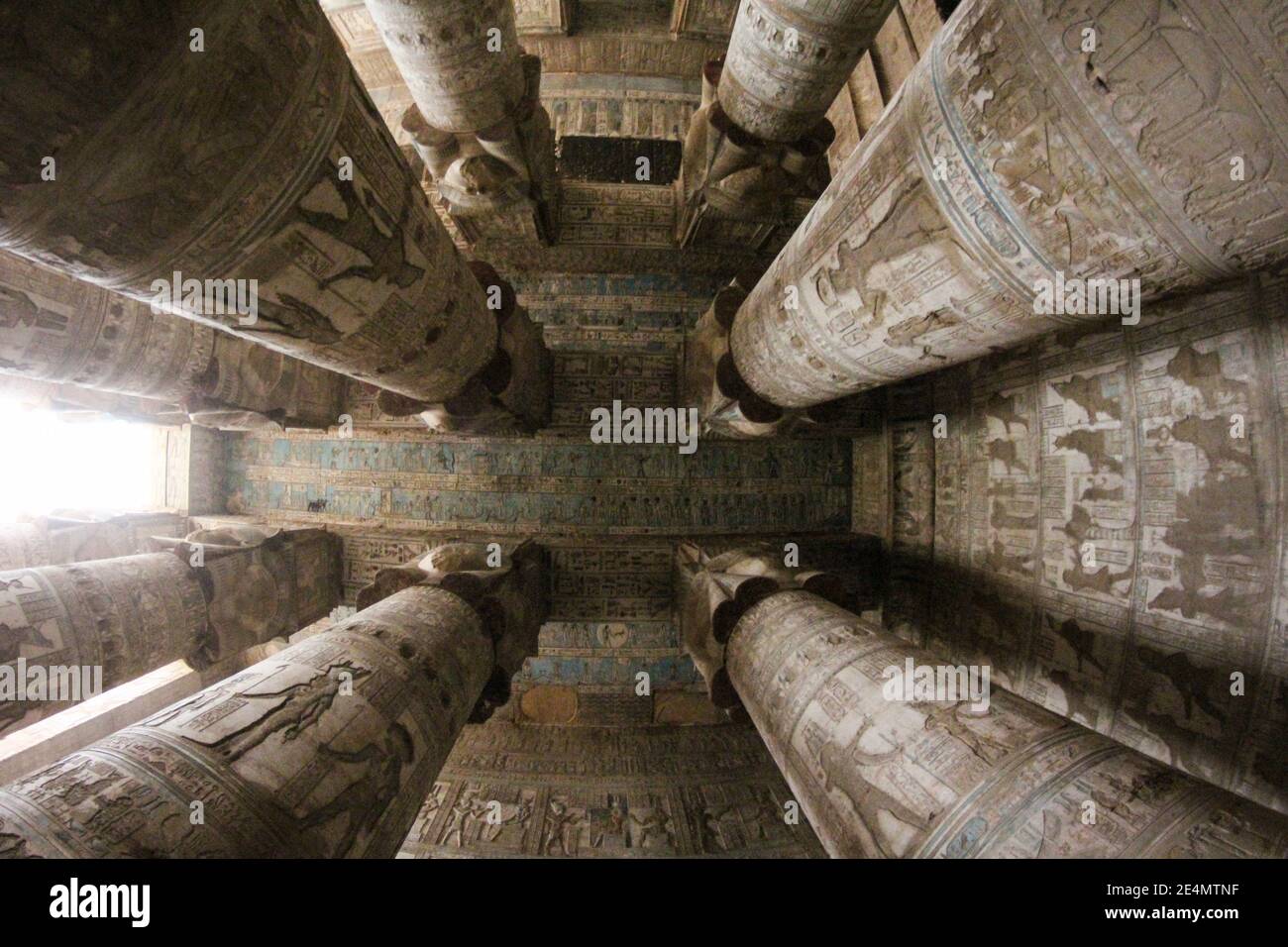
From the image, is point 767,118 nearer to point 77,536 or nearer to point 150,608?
point 150,608

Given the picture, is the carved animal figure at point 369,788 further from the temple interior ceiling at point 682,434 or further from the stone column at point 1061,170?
the stone column at point 1061,170

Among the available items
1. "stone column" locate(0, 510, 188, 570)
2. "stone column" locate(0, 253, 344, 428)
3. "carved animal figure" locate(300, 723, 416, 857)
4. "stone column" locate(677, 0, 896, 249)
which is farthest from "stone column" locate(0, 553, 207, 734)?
"stone column" locate(677, 0, 896, 249)

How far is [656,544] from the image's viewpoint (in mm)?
6633

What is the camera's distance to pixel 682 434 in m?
6.58

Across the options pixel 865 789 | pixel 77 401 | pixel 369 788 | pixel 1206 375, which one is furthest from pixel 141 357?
pixel 1206 375

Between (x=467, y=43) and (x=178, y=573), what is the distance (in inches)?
200

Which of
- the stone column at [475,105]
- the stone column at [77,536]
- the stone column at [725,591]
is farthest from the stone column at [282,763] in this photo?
the stone column at [475,105]

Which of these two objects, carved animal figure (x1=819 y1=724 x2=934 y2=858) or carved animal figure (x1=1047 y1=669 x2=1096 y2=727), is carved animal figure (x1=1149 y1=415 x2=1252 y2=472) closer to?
carved animal figure (x1=1047 y1=669 x2=1096 y2=727)

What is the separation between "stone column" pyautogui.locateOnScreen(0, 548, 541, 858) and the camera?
6.20 ft

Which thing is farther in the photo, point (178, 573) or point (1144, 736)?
point (178, 573)

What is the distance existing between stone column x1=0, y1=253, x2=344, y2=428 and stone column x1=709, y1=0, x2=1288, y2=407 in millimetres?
5506
